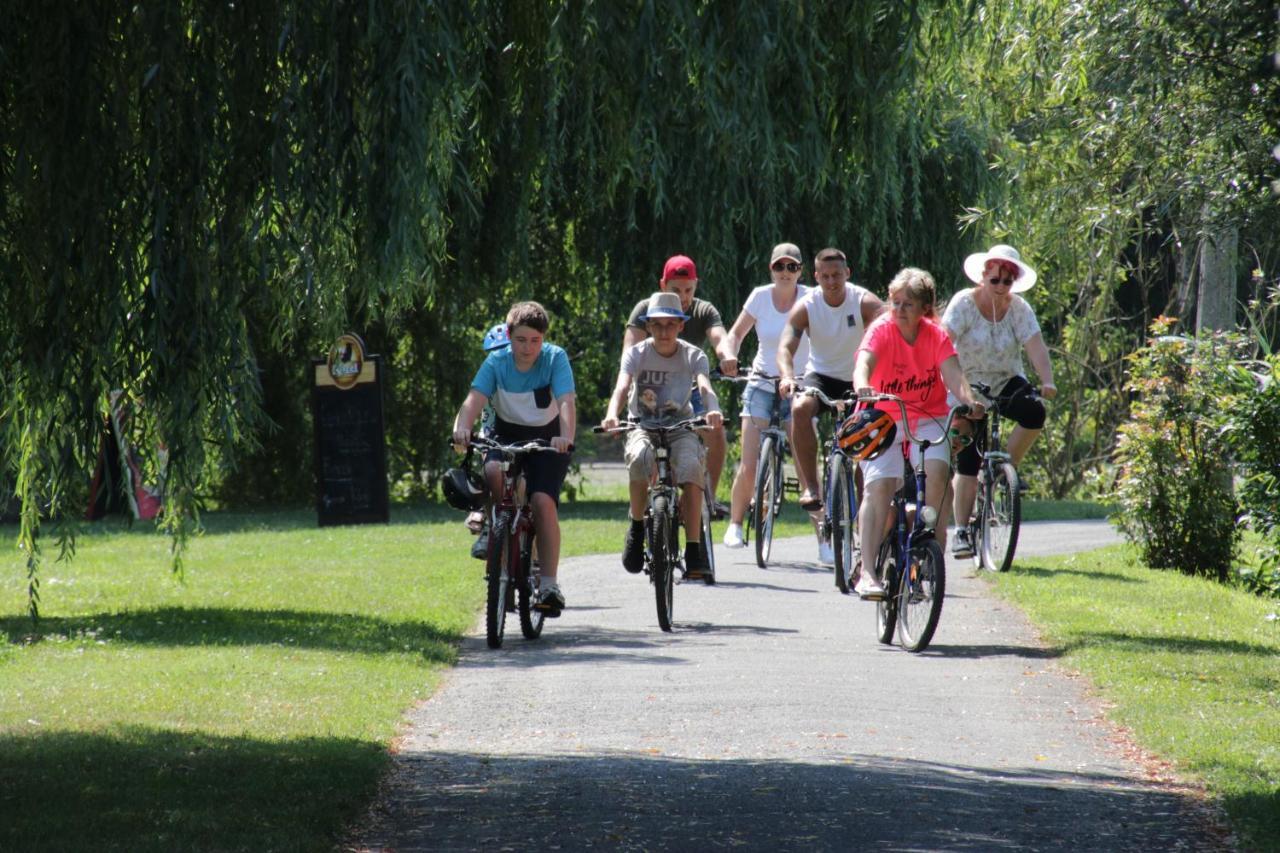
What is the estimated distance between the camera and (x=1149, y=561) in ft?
49.6

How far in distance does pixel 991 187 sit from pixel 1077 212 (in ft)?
32.1

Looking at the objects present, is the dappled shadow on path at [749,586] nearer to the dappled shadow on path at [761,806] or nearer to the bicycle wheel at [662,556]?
the bicycle wheel at [662,556]

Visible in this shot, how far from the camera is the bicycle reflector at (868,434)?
33.8ft

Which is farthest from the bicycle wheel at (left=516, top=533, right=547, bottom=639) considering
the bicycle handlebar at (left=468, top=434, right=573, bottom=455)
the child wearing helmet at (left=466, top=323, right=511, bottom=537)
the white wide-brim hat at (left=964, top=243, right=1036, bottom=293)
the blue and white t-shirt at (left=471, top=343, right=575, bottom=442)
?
the white wide-brim hat at (left=964, top=243, right=1036, bottom=293)

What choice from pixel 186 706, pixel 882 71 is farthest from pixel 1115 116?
pixel 186 706

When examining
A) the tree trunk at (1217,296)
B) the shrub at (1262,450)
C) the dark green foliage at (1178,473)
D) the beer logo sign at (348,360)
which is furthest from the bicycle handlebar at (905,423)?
the beer logo sign at (348,360)

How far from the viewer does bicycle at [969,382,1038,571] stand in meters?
13.0

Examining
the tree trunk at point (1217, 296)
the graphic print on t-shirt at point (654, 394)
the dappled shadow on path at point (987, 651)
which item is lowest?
the dappled shadow on path at point (987, 651)

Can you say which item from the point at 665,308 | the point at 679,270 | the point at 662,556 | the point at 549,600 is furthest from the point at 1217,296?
the point at 549,600

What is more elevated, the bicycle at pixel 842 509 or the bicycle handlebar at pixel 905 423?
the bicycle handlebar at pixel 905 423

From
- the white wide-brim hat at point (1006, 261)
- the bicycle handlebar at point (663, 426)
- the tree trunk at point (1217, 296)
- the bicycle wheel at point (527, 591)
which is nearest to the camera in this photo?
the bicycle wheel at point (527, 591)

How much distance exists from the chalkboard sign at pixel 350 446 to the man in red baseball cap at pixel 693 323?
6.54 m

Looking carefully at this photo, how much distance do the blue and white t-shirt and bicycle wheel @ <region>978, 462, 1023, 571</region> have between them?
11.9 feet

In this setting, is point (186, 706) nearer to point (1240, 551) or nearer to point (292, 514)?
point (1240, 551)
